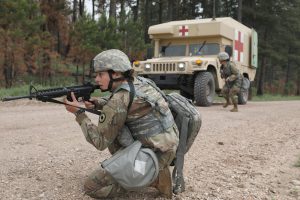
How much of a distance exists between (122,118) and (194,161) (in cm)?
193

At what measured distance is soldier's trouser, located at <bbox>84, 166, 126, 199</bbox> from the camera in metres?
3.15

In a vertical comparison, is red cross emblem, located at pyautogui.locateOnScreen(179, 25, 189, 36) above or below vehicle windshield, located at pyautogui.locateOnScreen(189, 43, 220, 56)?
above

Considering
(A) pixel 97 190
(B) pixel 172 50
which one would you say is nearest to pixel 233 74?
(B) pixel 172 50

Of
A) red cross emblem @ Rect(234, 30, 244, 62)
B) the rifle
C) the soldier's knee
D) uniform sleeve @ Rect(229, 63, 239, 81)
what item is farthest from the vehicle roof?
the soldier's knee

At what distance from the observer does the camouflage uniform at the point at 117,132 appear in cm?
298

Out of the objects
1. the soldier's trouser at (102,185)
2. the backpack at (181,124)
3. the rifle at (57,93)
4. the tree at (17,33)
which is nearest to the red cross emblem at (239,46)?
the tree at (17,33)

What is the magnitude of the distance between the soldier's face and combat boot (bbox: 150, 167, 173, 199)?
0.82m

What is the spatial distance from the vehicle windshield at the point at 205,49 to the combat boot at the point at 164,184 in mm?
9310

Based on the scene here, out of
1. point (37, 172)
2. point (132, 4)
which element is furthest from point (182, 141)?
point (132, 4)

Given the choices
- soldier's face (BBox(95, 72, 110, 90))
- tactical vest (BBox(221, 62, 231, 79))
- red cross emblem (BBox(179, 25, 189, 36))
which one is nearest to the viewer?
soldier's face (BBox(95, 72, 110, 90))

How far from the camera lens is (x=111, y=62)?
3.04m

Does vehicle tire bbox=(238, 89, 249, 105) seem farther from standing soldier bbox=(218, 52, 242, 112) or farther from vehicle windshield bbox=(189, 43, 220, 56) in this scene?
standing soldier bbox=(218, 52, 242, 112)

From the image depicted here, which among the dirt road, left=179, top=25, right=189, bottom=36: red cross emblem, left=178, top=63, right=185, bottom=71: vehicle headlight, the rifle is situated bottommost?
the dirt road

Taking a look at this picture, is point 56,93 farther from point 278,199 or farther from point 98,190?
point 278,199
